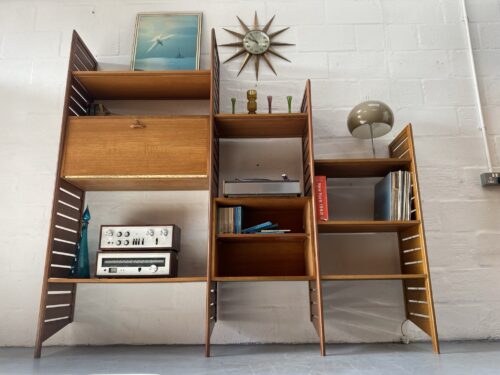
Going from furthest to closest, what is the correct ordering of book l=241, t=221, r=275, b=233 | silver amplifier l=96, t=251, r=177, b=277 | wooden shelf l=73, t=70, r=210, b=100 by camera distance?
1. wooden shelf l=73, t=70, r=210, b=100
2. book l=241, t=221, r=275, b=233
3. silver amplifier l=96, t=251, r=177, b=277

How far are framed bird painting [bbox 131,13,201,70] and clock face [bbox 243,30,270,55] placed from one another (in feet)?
1.14

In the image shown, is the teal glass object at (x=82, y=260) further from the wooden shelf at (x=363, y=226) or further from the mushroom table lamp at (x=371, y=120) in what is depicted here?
the mushroom table lamp at (x=371, y=120)

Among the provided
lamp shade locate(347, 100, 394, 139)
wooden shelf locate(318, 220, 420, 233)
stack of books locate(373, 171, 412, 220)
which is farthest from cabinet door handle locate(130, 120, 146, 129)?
stack of books locate(373, 171, 412, 220)

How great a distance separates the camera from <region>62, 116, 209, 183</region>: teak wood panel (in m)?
2.05

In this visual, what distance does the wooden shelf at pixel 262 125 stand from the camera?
2.14m

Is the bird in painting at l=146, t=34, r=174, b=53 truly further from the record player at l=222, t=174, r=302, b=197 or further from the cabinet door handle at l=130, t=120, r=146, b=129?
the record player at l=222, t=174, r=302, b=197

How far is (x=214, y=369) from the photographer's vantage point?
164cm

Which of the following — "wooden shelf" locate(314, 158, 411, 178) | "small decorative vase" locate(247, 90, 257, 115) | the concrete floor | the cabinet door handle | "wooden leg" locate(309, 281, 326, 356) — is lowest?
the concrete floor

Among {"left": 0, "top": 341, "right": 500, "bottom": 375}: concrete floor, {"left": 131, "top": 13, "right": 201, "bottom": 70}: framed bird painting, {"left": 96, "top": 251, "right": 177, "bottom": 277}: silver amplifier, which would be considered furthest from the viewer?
{"left": 131, "top": 13, "right": 201, "bottom": 70}: framed bird painting

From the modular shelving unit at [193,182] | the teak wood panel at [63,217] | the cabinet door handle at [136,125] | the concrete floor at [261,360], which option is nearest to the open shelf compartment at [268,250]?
the modular shelving unit at [193,182]

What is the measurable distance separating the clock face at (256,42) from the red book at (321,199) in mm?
1137

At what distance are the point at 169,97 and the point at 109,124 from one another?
54 centimetres

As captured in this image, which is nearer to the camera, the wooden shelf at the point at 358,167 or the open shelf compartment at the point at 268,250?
the wooden shelf at the point at 358,167

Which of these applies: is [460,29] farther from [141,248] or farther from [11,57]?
[11,57]
